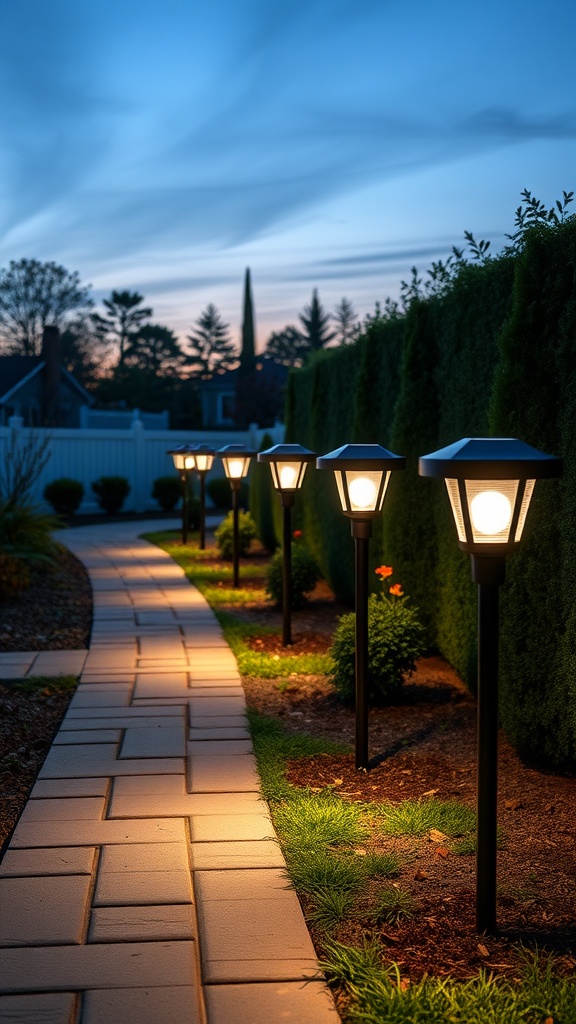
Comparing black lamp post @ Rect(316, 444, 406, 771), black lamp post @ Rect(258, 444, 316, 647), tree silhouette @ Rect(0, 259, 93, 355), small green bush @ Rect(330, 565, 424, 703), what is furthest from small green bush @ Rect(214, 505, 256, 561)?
tree silhouette @ Rect(0, 259, 93, 355)

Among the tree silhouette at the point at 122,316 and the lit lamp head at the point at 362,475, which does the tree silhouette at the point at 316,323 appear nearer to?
the tree silhouette at the point at 122,316

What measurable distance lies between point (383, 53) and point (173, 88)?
2.83m

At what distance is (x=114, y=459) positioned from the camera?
19797 millimetres

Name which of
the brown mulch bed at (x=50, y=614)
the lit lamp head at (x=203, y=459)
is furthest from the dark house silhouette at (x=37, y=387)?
the brown mulch bed at (x=50, y=614)

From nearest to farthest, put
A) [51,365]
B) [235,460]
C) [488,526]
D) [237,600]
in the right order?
[488,526], [237,600], [235,460], [51,365]

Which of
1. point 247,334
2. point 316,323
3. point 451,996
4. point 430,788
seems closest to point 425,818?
point 430,788

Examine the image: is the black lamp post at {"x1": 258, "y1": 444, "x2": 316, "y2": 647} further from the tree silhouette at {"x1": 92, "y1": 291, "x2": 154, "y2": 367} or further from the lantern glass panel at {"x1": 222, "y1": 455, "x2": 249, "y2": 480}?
the tree silhouette at {"x1": 92, "y1": 291, "x2": 154, "y2": 367}

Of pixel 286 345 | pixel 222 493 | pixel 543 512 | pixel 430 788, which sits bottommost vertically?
pixel 430 788

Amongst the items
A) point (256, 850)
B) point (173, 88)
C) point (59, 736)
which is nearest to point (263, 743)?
point (59, 736)

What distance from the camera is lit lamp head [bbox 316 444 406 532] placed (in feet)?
13.0

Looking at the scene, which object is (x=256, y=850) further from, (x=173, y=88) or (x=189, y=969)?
(x=173, y=88)

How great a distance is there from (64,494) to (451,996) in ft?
55.6

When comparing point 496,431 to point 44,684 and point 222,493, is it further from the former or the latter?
point 222,493

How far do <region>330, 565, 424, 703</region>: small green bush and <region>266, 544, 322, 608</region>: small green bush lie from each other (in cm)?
297
